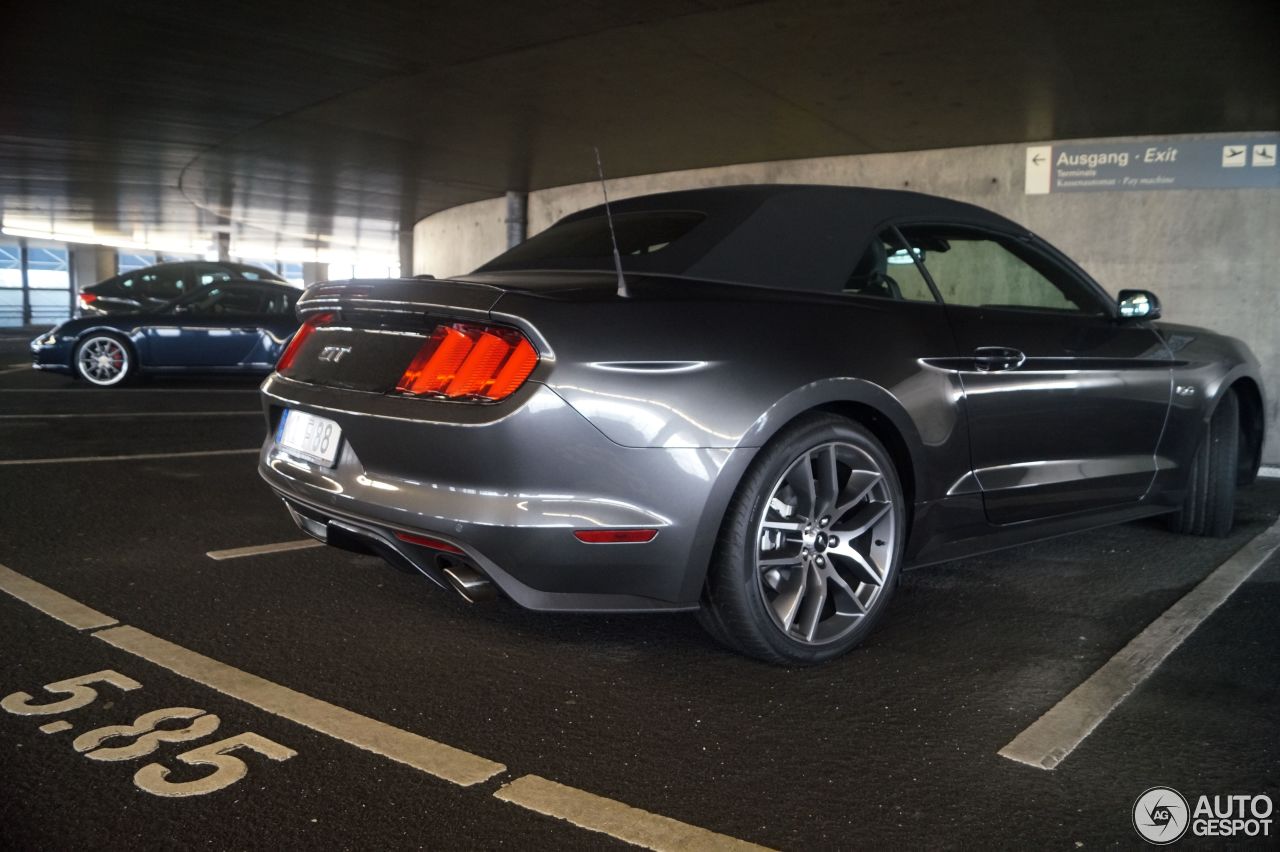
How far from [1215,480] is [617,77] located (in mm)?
6675

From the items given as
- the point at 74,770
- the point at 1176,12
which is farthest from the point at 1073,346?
the point at 1176,12

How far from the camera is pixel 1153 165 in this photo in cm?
1080

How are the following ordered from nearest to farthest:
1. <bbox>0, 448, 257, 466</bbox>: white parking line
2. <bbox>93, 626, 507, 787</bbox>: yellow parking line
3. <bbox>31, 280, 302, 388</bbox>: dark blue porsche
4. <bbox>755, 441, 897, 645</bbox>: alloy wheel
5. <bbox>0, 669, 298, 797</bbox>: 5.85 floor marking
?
<bbox>0, 669, 298, 797</bbox>: 5.85 floor marking
<bbox>93, 626, 507, 787</bbox>: yellow parking line
<bbox>755, 441, 897, 645</bbox>: alloy wheel
<bbox>0, 448, 257, 466</bbox>: white parking line
<bbox>31, 280, 302, 388</bbox>: dark blue porsche

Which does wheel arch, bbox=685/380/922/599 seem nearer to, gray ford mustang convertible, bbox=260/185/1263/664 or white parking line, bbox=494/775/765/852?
gray ford mustang convertible, bbox=260/185/1263/664

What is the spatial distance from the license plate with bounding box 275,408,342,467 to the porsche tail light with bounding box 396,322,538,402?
12.7 inches

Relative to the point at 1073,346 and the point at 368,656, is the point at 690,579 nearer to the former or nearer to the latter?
the point at 368,656

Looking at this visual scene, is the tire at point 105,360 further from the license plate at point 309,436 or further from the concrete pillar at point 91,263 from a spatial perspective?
the concrete pillar at point 91,263

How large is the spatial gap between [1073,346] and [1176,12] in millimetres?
4469

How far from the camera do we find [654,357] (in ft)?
8.99

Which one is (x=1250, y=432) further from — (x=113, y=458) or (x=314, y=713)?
(x=113, y=458)

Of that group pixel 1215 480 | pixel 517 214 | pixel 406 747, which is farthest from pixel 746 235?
pixel 517 214

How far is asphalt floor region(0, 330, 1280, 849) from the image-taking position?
6.87ft

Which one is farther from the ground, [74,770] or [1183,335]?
[1183,335]

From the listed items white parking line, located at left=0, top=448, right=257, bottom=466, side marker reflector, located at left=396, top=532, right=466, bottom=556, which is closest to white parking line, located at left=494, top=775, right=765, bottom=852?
side marker reflector, located at left=396, top=532, right=466, bottom=556
